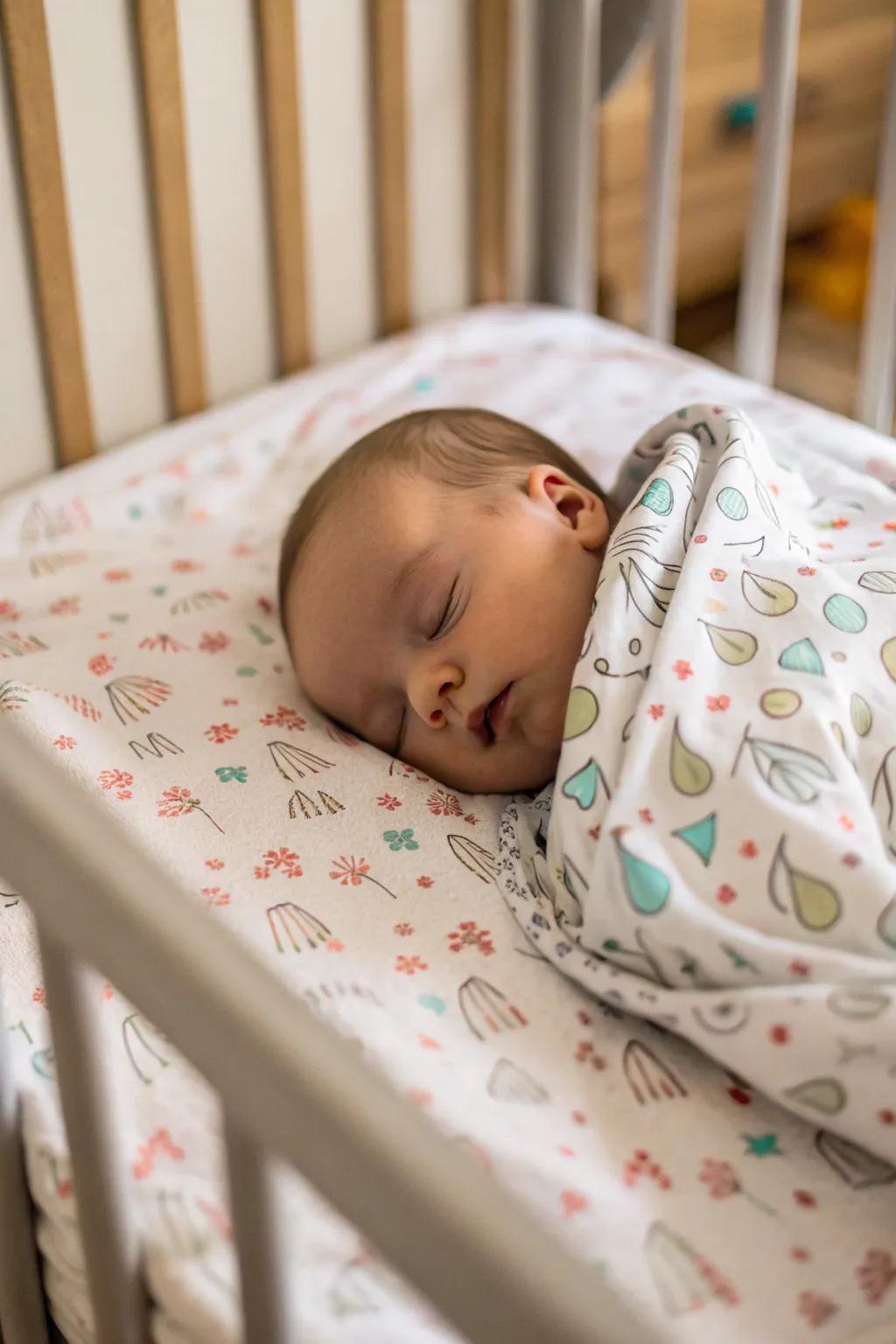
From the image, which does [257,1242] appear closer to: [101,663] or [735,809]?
[735,809]

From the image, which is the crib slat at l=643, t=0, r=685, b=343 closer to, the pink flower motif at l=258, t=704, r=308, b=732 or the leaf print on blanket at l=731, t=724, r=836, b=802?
the pink flower motif at l=258, t=704, r=308, b=732

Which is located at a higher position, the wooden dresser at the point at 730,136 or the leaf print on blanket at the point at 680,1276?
the wooden dresser at the point at 730,136

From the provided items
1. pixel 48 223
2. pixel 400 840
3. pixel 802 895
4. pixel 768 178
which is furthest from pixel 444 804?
pixel 768 178

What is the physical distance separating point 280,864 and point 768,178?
0.86 meters

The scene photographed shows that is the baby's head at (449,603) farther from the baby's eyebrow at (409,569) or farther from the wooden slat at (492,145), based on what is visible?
the wooden slat at (492,145)

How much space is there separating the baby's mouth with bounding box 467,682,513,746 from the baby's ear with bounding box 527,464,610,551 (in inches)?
5.3

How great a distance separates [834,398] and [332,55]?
4.30ft

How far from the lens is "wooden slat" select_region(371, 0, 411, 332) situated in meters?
1.38

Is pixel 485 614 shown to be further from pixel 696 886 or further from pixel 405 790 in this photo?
pixel 696 886

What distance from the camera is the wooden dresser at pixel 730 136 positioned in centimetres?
207

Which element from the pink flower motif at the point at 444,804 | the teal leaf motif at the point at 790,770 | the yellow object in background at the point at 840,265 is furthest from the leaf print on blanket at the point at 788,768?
the yellow object in background at the point at 840,265

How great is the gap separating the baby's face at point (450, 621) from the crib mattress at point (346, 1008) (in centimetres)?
3

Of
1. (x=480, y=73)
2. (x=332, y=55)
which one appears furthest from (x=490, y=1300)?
(x=480, y=73)

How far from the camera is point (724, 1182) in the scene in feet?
2.26
